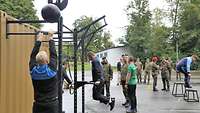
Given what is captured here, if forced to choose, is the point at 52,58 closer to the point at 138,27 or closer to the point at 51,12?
the point at 51,12

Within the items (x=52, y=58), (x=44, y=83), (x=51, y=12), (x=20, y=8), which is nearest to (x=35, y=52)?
(x=52, y=58)

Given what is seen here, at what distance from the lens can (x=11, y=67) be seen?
28.8ft

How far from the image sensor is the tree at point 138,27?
80500 millimetres

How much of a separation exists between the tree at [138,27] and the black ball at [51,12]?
228 ft

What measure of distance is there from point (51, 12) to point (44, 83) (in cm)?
125

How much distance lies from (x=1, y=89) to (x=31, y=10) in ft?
206

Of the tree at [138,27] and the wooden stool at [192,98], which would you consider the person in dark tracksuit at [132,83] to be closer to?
the wooden stool at [192,98]

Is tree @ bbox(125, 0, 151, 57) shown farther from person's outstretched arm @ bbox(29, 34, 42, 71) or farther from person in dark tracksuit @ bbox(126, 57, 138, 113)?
person's outstretched arm @ bbox(29, 34, 42, 71)

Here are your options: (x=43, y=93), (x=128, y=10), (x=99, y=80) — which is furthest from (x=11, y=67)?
(x=128, y=10)

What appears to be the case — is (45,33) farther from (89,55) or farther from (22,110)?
(89,55)

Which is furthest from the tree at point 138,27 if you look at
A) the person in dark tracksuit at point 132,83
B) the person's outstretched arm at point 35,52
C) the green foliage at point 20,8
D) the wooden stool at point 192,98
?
the person's outstretched arm at point 35,52

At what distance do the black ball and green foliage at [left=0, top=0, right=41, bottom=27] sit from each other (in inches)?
1981

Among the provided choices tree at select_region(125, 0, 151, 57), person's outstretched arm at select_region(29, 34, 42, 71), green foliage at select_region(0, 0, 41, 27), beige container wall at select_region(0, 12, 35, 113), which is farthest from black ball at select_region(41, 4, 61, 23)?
tree at select_region(125, 0, 151, 57)

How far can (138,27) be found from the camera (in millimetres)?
85875
